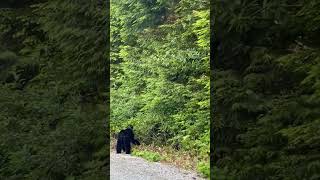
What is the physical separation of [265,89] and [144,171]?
1.33 m

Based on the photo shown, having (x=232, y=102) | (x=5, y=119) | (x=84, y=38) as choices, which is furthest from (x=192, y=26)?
(x=5, y=119)

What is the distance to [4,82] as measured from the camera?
5.49 m

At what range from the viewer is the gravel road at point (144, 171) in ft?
14.8

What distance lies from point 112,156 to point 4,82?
5.23 feet

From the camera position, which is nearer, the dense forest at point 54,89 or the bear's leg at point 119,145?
the bear's leg at point 119,145

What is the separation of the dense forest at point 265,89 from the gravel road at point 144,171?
374mm

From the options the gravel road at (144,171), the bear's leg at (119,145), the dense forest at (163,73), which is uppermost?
the dense forest at (163,73)

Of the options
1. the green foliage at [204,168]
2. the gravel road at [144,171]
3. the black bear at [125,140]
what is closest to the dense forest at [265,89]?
the green foliage at [204,168]

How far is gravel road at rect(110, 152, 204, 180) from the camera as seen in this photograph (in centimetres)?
452

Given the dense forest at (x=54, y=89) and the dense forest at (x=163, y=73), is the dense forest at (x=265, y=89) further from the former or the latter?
the dense forest at (x=54, y=89)

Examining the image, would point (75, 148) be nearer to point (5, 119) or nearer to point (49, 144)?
point (49, 144)

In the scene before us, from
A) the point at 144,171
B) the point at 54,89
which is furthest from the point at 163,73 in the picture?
the point at 54,89

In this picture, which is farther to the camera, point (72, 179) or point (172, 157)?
point (72, 179)

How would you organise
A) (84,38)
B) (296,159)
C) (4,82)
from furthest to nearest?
1. (4,82)
2. (84,38)
3. (296,159)
